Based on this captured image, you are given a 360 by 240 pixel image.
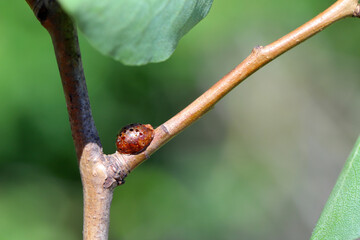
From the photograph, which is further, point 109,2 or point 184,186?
point 184,186

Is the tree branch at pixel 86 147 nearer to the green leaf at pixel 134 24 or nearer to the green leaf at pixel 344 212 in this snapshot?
the green leaf at pixel 134 24

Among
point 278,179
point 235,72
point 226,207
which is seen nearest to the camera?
point 235,72

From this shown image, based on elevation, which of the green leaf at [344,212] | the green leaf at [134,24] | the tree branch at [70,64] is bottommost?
the green leaf at [344,212]

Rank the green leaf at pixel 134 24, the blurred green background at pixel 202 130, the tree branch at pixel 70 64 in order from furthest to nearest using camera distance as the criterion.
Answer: the blurred green background at pixel 202 130 → the tree branch at pixel 70 64 → the green leaf at pixel 134 24

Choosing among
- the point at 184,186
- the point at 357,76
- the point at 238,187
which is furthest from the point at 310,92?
the point at 184,186

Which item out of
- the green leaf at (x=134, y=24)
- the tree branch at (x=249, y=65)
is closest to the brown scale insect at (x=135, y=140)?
the tree branch at (x=249, y=65)

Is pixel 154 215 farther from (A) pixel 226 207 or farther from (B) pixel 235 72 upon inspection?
(B) pixel 235 72

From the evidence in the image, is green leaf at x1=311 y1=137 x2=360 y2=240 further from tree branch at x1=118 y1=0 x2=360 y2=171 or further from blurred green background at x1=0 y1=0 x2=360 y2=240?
blurred green background at x1=0 y1=0 x2=360 y2=240
